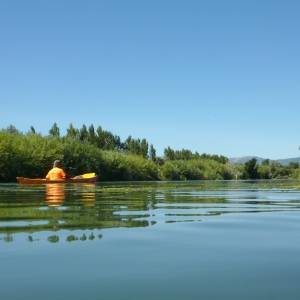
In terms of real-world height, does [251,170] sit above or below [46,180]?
above

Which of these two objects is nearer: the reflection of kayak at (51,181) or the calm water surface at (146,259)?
the calm water surface at (146,259)

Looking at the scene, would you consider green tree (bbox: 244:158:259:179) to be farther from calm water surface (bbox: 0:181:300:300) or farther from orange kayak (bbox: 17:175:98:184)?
calm water surface (bbox: 0:181:300:300)

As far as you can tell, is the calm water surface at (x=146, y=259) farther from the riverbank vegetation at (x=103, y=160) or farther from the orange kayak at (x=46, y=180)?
the riverbank vegetation at (x=103, y=160)

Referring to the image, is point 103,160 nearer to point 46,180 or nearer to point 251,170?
point 46,180

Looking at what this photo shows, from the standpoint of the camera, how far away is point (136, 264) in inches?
182

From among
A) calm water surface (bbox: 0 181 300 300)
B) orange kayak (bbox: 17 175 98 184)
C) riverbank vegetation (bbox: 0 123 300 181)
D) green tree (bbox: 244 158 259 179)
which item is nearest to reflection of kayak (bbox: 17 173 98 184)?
orange kayak (bbox: 17 175 98 184)

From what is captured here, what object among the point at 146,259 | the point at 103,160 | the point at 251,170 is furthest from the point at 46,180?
the point at 251,170

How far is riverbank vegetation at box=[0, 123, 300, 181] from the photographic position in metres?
58.0

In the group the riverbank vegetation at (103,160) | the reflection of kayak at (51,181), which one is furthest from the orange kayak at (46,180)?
the riverbank vegetation at (103,160)

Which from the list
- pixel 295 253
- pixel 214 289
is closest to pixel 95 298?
pixel 214 289

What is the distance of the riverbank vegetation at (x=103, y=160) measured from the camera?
5800 centimetres

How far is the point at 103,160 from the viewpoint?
72125mm

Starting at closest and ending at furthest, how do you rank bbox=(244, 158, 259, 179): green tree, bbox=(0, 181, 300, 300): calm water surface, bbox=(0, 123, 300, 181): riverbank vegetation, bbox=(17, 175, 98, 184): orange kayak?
bbox=(0, 181, 300, 300): calm water surface, bbox=(17, 175, 98, 184): orange kayak, bbox=(0, 123, 300, 181): riverbank vegetation, bbox=(244, 158, 259, 179): green tree

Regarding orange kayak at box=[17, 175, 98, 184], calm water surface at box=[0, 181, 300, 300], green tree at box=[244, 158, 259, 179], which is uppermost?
green tree at box=[244, 158, 259, 179]
